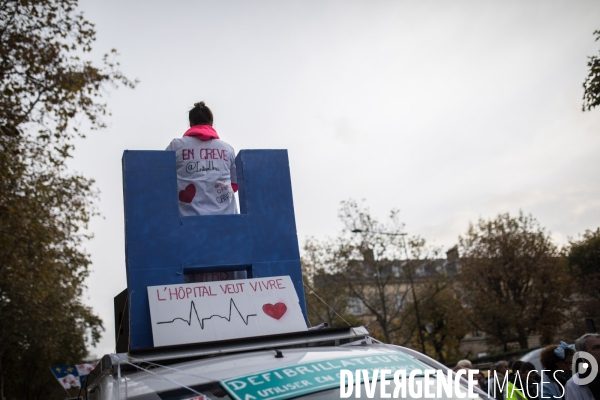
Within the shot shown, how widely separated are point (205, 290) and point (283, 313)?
0.53m

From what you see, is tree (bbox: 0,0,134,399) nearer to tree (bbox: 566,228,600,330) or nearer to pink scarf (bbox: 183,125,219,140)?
pink scarf (bbox: 183,125,219,140)

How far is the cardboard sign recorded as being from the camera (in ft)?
12.5

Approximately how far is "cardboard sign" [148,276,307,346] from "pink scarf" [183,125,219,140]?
1413mm

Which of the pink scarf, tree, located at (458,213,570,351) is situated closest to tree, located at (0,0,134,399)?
the pink scarf

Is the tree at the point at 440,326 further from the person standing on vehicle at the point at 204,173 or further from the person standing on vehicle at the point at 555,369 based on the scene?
the person standing on vehicle at the point at 204,173

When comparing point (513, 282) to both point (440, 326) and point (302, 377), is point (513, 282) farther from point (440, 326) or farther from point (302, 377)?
point (302, 377)

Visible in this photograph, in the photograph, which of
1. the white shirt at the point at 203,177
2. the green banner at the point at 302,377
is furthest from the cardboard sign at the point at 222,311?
the green banner at the point at 302,377

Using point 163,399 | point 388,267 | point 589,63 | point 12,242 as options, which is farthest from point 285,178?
point 388,267

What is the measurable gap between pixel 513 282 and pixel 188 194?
142 feet

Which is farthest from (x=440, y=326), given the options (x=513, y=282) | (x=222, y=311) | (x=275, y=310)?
(x=222, y=311)

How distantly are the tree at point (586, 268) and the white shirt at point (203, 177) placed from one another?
136 ft

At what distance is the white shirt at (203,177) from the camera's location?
4.90 m

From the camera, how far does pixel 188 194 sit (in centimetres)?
491

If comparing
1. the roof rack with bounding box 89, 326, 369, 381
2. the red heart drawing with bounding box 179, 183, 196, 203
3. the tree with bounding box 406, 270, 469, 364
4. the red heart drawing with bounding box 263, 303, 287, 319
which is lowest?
the tree with bounding box 406, 270, 469, 364
